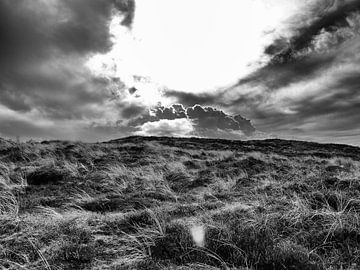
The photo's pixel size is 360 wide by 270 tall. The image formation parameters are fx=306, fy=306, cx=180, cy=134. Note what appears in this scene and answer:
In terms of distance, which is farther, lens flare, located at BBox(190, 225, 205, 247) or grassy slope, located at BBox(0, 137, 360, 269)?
lens flare, located at BBox(190, 225, 205, 247)

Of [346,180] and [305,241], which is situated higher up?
[346,180]

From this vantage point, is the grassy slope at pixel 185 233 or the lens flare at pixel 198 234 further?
the lens flare at pixel 198 234

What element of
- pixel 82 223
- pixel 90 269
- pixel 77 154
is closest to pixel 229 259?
pixel 90 269

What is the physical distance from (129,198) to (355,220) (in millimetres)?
4578

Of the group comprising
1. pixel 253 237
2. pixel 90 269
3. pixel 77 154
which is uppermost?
pixel 77 154

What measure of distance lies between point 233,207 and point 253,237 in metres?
1.66

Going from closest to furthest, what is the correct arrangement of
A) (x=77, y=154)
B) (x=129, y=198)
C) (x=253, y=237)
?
(x=253, y=237) < (x=129, y=198) < (x=77, y=154)

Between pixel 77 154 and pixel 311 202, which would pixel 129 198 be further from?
pixel 77 154

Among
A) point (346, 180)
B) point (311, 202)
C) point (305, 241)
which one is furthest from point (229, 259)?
point (346, 180)

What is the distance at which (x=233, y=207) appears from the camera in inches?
221

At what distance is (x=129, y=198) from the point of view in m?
7.11

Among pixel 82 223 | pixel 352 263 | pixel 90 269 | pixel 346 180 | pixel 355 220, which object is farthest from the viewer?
Answer: pixel 346 180

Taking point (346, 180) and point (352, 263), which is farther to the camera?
point (346, 180)

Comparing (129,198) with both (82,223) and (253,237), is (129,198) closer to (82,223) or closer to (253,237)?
(82,223)
